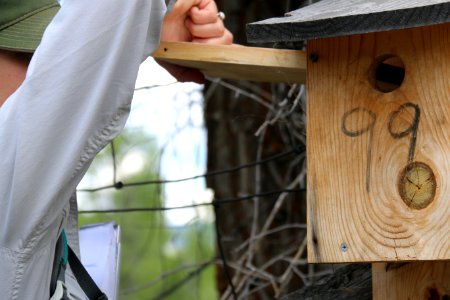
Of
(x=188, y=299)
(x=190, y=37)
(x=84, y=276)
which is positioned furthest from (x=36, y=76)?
(x=188, y=299)

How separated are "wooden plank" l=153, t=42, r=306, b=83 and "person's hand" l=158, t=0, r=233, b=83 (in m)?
0.05

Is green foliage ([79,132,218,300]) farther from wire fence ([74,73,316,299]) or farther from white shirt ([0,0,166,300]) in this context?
white shirt ([0,0,166,300])

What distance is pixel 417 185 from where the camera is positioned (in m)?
2.08

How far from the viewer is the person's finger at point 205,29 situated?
226cm

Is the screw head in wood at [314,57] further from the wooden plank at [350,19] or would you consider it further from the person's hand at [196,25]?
the person's hand at [196,25]

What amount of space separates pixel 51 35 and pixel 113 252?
82cm

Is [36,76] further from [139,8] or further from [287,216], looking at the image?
[287,216]

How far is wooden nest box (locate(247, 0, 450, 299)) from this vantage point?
2.04m

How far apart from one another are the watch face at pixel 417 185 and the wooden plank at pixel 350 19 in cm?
32

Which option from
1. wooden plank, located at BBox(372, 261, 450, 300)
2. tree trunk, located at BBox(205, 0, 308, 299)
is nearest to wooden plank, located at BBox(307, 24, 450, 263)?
wooden plank, located at BBox(372, 261, 450, 300)

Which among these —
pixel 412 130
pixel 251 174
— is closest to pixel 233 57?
pixel 412 130

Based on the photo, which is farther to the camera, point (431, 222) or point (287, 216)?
point (287, 216)

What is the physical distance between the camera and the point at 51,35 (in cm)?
175

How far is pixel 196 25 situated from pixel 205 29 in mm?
24
